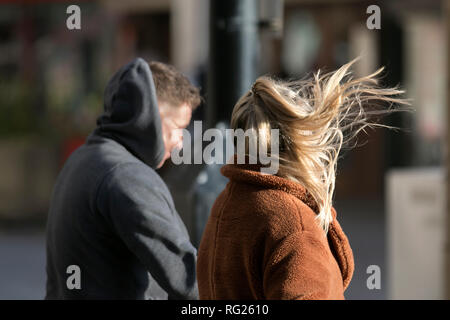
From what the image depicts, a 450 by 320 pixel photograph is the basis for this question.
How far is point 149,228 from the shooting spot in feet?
8.11

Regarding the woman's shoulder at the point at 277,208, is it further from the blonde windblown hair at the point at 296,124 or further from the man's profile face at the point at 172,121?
the man's profile face at the point at 172,121

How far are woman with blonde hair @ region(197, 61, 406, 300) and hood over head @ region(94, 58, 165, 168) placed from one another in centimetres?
53

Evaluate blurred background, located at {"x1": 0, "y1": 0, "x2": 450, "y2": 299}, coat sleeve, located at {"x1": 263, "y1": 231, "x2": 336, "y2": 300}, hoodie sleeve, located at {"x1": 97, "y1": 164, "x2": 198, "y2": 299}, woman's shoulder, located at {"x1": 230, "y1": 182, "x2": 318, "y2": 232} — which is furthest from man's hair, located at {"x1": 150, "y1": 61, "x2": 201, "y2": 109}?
blurred background, located at {"x1": 0, "y1": 0, "x2": 450, "y2": 299}

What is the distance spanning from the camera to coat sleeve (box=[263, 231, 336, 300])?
6.27ft

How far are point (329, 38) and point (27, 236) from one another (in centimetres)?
635

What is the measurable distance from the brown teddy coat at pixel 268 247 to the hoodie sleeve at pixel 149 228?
0.34 metres

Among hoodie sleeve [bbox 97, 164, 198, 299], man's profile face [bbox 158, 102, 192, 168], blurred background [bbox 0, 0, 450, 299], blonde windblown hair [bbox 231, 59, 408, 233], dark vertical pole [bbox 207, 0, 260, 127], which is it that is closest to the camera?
blonde windblown hair [bbox 231, 59, 408, 233]

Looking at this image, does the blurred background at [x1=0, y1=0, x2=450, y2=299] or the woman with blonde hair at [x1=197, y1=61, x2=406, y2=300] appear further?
the blurred background at [x1=0, y1=0, x2=450, y2=299]

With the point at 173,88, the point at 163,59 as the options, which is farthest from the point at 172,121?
the point at 163,59

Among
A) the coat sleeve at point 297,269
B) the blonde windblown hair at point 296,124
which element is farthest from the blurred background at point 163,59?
the coat sleeve at point 297,269

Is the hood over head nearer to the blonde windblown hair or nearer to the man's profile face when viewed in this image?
the man's profile face

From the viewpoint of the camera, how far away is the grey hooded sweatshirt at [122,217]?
8.13 ft
